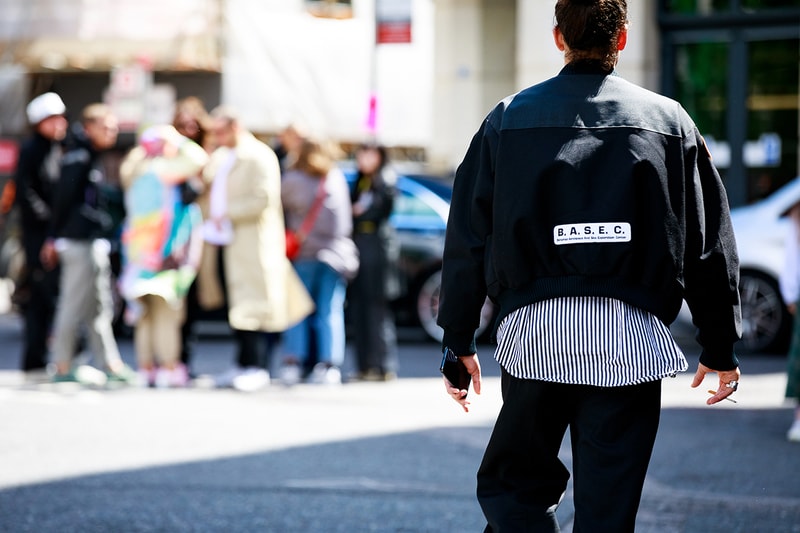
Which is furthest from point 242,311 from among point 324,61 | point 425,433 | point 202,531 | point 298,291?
point 324,61

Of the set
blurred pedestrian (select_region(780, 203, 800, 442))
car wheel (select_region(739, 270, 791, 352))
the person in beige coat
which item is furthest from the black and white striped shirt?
car wheel (select_region(739, 270, 791, 352))

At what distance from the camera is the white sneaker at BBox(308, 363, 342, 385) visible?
10484 mm

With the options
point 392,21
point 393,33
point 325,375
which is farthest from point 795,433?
point 392,21

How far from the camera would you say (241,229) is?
10.2 m

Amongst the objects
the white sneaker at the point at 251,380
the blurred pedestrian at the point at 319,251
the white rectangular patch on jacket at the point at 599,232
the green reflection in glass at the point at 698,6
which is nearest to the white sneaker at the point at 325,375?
the blurred pedestrian at the point at 319,251

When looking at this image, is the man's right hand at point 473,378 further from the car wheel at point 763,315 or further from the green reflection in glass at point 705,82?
the green reflection in glass at point 705,82

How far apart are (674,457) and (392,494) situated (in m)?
1.80

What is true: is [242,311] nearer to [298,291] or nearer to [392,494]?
[298,291]

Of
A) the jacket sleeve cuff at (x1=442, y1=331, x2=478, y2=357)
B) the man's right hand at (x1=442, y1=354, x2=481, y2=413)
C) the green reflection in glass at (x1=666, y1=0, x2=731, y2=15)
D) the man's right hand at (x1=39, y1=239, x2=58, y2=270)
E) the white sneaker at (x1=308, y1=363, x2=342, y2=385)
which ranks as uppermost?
the green reflection in glass at (x1=666, y1=0, x2=731, y2=15)

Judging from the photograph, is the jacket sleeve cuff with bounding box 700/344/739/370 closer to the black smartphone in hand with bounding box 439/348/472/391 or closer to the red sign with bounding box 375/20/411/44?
the black smartphone in hand with bounding box 439/348/472/391

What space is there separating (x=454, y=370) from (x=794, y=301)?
4.81m

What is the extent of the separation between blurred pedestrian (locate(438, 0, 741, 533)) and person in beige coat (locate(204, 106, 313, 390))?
6.61 metres

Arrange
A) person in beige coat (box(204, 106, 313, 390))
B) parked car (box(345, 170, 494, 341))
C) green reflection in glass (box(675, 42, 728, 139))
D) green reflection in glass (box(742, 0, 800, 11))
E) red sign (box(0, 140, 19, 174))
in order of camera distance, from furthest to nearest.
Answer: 1. red sign (box(0, 140, 19, 174))
2. green reflection in glass (box(675, 42, 728, 139))
3. green reflection in glass (box(742, 0, 800, 11))
4. parked car (box(345, 170, 494, 341))
5. person in beige coat (box(204, 106, 313, 390))

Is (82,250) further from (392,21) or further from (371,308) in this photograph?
(392,21)
